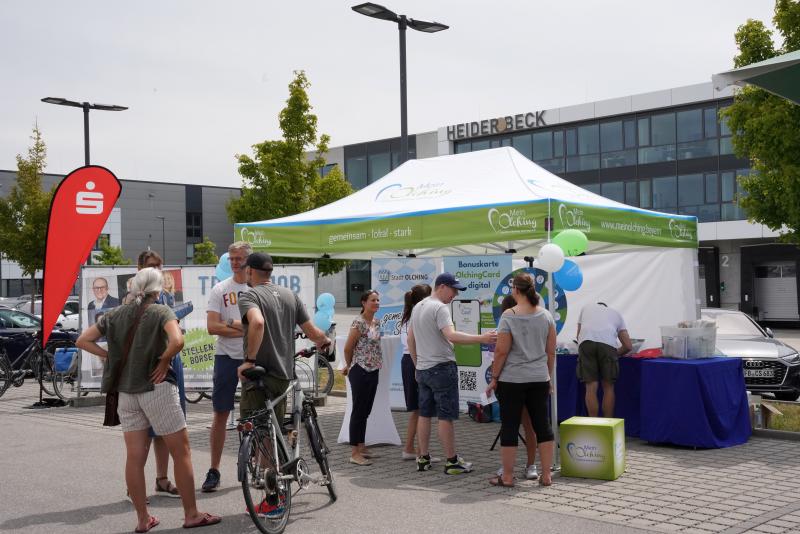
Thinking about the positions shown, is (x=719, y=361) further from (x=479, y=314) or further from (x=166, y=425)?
(x=166, y=425)

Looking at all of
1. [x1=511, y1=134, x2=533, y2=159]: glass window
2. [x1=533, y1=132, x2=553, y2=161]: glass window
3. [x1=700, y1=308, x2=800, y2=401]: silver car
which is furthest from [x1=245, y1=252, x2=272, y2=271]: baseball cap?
[x1=511, y1=134, x2=533, y2=159]: glass window

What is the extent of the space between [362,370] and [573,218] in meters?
2.63

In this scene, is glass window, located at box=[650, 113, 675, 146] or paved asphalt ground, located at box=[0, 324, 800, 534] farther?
glass window, located at box=[650, 113, 675, 146]

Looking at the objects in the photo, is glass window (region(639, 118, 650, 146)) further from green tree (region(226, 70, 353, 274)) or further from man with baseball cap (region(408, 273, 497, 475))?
man with baseball cap (region(408, 273, 497, 475))

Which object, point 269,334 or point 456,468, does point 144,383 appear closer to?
point 269,334

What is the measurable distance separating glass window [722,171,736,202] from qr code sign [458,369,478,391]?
1219 inches

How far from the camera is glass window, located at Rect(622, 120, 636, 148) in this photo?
1645 inches

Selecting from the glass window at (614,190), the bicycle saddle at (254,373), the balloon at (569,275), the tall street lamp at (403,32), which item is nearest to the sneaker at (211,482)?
the bicycle saddle at (254,373)

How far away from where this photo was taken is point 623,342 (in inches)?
390

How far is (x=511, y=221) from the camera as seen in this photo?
9.19m

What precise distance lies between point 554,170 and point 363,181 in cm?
1454

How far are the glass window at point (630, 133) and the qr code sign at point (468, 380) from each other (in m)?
32.9

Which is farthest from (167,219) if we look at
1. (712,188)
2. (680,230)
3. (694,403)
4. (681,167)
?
(694,403)

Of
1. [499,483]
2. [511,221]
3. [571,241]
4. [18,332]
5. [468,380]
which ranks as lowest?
[499,483]
